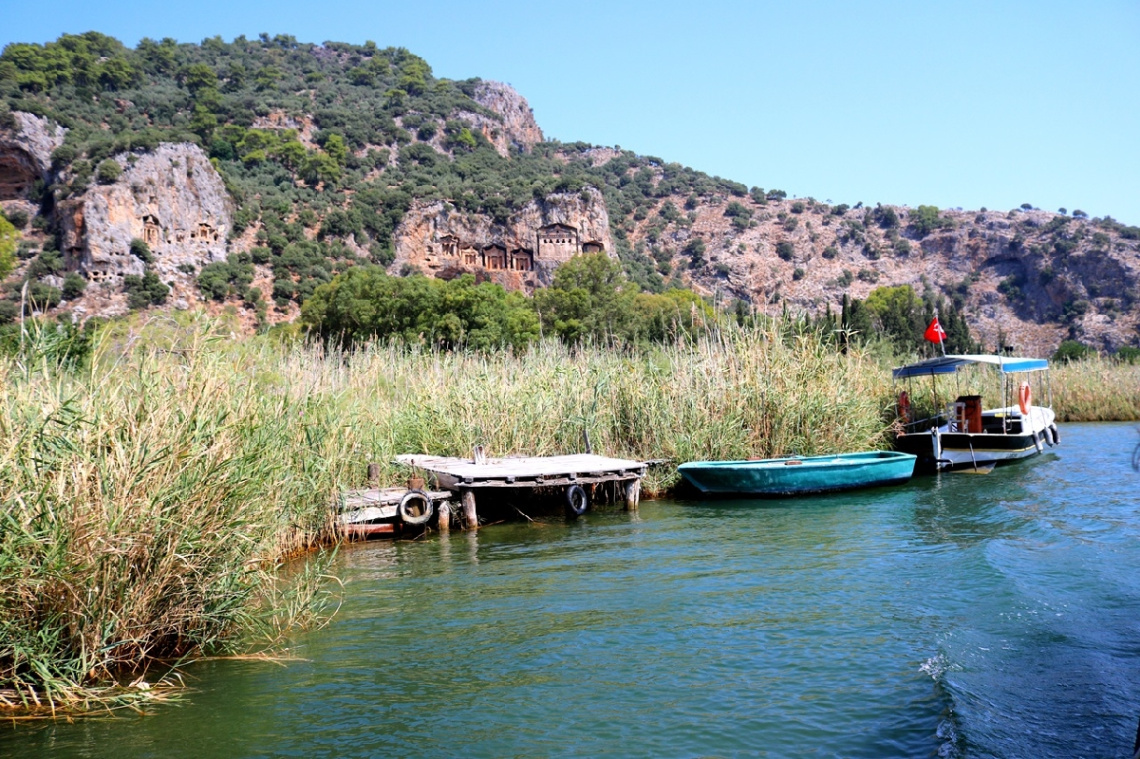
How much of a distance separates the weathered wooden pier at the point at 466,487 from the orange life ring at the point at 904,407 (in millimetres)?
7615

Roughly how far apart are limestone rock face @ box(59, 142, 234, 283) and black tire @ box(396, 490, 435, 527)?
5653cm

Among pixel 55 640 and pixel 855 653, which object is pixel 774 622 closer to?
pixel 855 653

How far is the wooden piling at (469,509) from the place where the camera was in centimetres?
1123

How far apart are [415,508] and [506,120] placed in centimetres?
11421

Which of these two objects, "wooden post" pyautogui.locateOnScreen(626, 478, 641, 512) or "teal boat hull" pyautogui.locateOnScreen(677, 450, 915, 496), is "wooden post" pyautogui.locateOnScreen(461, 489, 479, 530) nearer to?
"wooden post" pyautogui.locateOnScreen(626, 478, 641, 512)

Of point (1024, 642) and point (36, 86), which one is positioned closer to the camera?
point (1024, 642)

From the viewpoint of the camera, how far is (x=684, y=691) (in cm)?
560

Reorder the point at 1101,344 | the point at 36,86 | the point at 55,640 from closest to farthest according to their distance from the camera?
the point at 55,640 < the point at 1101,344 < the point at 36,86

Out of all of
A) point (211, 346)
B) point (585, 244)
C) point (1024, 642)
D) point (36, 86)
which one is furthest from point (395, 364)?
point (36, 86)

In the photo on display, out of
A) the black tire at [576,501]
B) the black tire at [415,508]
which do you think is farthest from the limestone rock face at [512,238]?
the black tire at [415,508]

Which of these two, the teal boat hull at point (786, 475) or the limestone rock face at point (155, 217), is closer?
the teal boat hull at point (786, 475)

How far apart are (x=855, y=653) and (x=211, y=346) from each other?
18.5ft

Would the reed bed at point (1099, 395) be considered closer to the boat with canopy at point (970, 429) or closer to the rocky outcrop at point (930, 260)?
the boat with canopy at point (970, 429)

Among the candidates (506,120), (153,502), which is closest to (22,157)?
(506,120)
